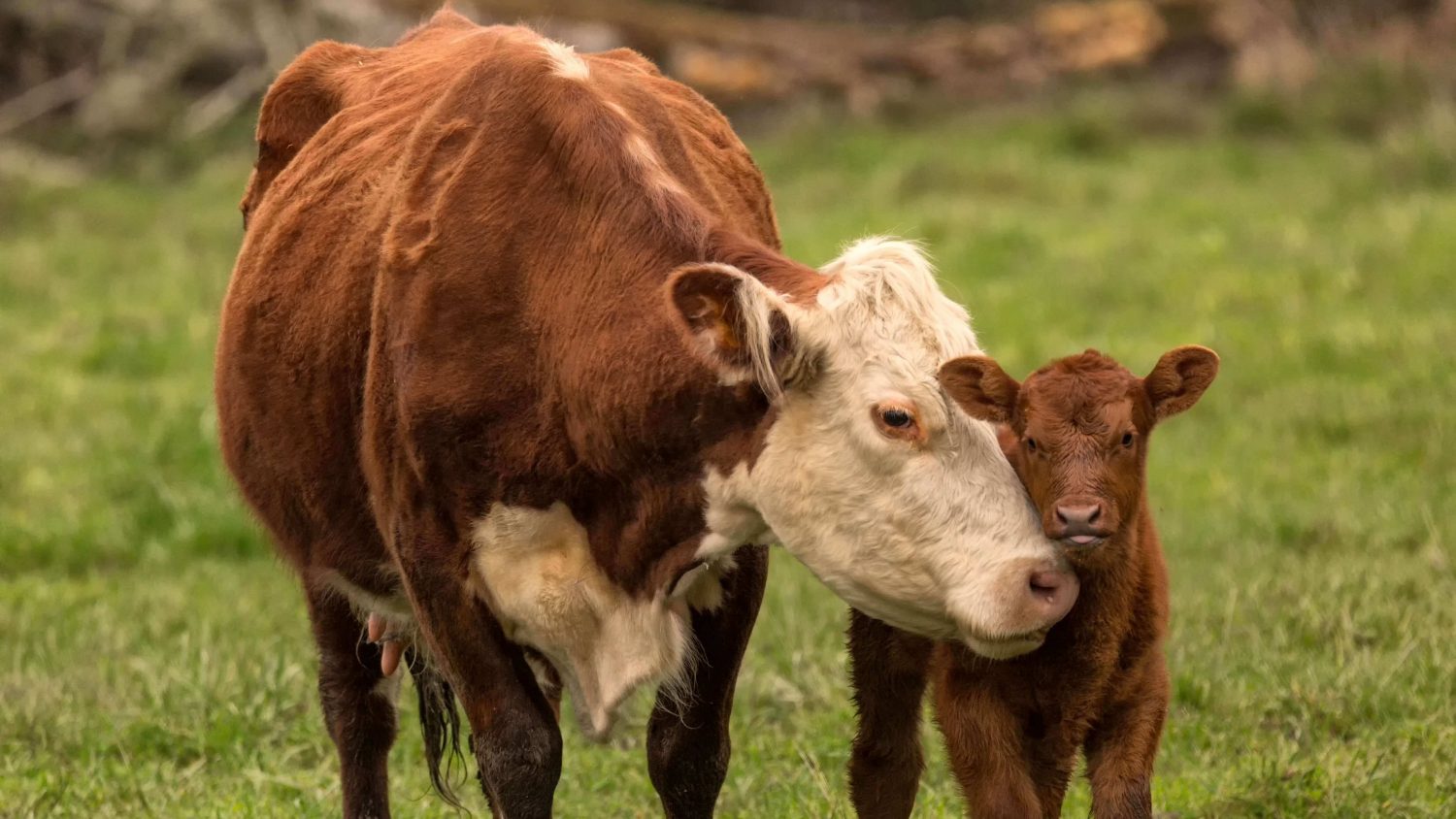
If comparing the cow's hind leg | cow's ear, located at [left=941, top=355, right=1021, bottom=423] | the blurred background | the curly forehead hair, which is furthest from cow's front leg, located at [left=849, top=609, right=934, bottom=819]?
the cow's hind leg

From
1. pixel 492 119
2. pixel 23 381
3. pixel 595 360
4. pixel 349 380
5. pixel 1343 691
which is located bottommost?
pixel 23 381

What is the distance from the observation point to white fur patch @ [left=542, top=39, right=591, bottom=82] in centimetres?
499

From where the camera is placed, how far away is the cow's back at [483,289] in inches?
182

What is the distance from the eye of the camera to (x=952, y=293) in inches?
476

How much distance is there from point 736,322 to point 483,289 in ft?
2.30

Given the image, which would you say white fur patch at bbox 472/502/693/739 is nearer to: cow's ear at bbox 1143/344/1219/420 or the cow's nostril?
the cow's nostril

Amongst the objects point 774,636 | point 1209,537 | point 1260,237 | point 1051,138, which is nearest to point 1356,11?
point 1051,138

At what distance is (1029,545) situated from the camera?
4.27 m

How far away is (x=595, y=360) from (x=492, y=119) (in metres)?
0.71

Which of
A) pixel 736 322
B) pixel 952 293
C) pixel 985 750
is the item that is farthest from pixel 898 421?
pixel 952 293

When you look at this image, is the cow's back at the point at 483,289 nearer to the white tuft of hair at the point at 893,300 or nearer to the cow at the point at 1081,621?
the white tuft of hair at the point at 893,300

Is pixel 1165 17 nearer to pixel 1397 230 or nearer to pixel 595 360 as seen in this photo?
pixel 1397 230

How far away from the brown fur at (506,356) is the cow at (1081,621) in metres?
0.55

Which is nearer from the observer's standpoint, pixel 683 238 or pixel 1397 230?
pixel 683 238
